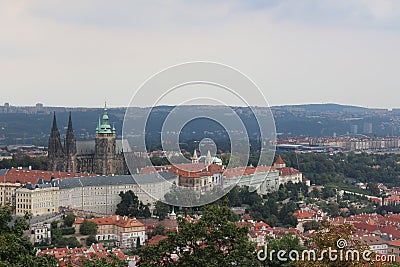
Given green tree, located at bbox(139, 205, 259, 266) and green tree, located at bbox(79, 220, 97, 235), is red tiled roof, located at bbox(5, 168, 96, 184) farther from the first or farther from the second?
A: green tree, located at bbox(139, 205, 259, 266)

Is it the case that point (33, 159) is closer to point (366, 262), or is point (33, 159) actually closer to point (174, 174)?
point (174, 174)

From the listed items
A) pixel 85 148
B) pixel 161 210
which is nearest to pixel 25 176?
pixel 85 148

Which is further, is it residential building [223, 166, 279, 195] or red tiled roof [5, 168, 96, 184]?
red tiled roof [5, 168, 96, 184]

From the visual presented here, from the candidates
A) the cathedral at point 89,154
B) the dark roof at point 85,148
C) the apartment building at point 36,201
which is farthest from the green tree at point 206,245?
the dark roof at point 85,148

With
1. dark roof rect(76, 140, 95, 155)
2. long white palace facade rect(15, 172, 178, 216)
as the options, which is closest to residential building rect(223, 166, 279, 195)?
long white palace facade rect(15, 172, 178, 216)

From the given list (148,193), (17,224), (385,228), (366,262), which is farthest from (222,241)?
(148,193)

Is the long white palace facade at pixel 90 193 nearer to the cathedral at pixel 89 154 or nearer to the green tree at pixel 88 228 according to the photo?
the green tree at pixel 88 228
